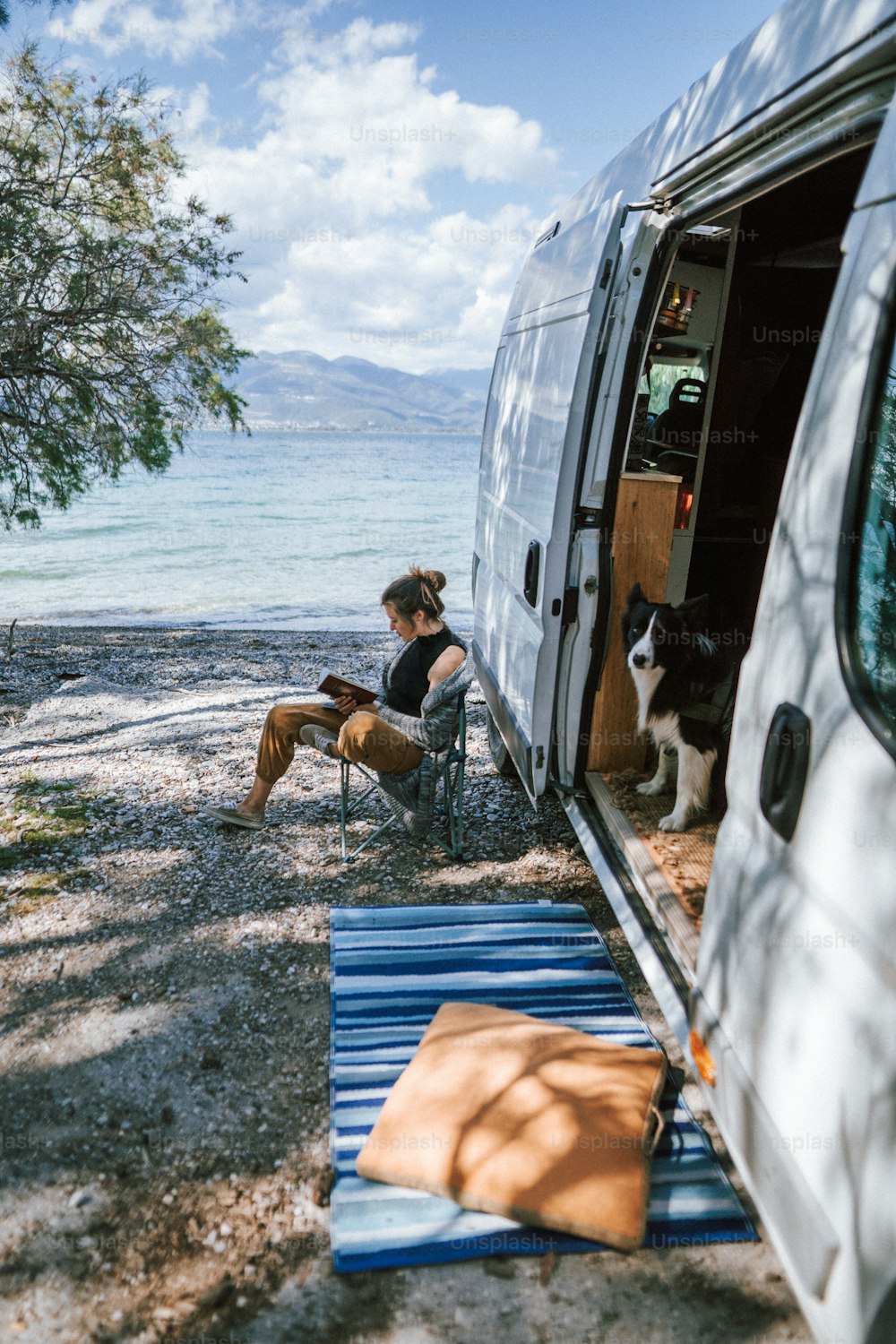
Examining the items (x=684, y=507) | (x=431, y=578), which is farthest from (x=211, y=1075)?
(x=684, y=507)

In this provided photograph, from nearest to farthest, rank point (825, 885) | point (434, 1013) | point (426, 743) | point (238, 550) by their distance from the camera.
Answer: point (825, 885) → point (434, 1013) → point (426, 743) → point (238, 550)

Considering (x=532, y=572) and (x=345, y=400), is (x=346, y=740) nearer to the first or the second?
(x=532, y=572)

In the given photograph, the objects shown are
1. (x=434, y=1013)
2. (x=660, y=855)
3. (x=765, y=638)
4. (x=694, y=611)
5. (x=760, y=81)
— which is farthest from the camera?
(x=694, y=611)

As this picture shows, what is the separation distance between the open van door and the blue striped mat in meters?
0.68

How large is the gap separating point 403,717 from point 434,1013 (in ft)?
5.06

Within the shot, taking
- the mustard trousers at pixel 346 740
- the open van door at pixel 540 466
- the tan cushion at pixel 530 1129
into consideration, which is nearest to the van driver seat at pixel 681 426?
the open van door at pixel 540 466

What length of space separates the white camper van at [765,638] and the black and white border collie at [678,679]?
7.3 inches

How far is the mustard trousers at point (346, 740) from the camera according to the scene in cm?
443

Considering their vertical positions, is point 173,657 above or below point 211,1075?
below

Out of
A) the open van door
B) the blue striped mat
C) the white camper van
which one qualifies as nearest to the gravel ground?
the blue striped mat

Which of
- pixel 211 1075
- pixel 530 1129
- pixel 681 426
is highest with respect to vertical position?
pixel 681 426

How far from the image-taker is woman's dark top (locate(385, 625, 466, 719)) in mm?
4641

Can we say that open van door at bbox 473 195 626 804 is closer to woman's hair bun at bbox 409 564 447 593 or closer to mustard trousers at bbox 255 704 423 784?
woman's hair bun at bbox 409 564 447 593

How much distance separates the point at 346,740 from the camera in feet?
14.5
